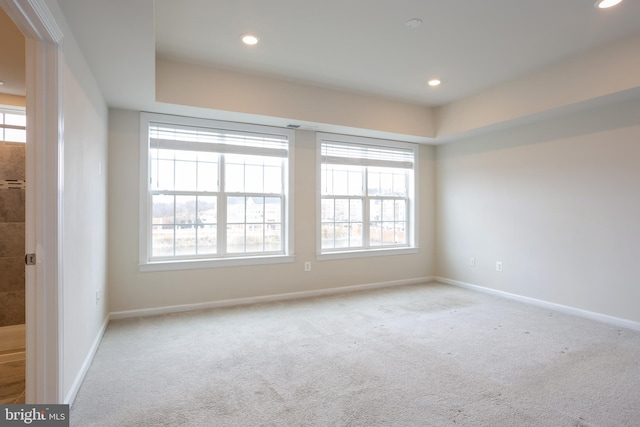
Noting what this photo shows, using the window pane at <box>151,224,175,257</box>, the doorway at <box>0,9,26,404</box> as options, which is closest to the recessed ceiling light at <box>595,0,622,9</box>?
the window pane at <box>151,224,175,257</box>

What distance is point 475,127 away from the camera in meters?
4.55

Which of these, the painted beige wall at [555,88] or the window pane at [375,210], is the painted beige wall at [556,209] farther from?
the window pane at [375,210]

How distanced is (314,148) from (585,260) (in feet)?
11.6

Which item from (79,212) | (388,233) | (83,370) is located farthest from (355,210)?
(83,370)

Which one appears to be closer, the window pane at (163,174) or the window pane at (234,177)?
the window pane at (163,174)

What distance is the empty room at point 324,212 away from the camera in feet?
6.68

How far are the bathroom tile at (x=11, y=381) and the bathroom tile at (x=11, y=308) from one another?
115 centimetres

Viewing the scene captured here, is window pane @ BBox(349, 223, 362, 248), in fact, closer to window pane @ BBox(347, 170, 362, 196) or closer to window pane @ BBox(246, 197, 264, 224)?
window pane @ BBox(347, 170, 362, 196)

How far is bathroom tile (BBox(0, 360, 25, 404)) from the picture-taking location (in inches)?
90.4

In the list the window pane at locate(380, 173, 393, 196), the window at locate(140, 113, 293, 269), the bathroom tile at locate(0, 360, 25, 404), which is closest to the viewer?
the bathroom tile at locate(0, 360, 25, 404)

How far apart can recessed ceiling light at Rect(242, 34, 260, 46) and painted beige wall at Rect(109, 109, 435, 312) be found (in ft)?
5.23

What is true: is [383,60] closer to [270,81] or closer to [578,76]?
[270,81]

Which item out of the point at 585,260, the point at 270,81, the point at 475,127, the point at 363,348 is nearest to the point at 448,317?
the point at 363,348

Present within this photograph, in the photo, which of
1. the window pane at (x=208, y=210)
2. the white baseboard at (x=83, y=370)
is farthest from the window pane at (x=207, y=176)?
the white baseboard at (x=83, y=370)
